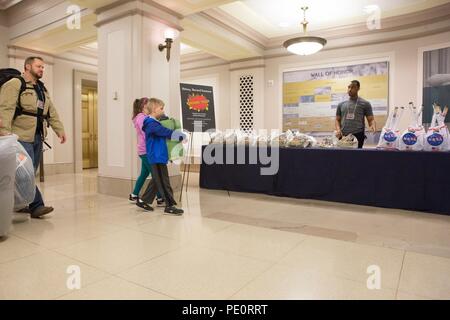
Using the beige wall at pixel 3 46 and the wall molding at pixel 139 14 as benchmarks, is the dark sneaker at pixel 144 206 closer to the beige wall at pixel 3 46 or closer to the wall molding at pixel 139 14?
the wall molding at pixel 139 14

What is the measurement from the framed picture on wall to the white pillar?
478 cm

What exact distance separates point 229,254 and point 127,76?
3289 mm

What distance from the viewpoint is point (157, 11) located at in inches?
182

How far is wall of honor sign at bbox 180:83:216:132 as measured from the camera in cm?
466

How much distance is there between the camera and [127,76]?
177 inches

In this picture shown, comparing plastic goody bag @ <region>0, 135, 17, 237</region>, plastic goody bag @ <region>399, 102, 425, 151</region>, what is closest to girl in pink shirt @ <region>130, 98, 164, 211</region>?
plastic goody bag @ <region>0, 135, 17, 237</region>

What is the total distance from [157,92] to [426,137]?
353 centimetres

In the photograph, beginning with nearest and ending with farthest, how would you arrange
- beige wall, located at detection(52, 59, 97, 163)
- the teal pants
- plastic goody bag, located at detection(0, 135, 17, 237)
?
plastic goody bag, located at detection(0, 135, 17, 237) → the teal pants → beige wall, located at detection(52, 59, 97, 163)

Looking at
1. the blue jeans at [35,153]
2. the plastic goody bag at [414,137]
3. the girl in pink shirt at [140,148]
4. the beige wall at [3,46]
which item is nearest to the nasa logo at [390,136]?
the plastic goody bag at [414,137]

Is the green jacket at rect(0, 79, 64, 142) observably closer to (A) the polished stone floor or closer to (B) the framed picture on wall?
(A) the polished stone floor

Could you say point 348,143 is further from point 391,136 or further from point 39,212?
point 39,212

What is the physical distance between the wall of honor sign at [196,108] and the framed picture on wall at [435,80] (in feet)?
14.0

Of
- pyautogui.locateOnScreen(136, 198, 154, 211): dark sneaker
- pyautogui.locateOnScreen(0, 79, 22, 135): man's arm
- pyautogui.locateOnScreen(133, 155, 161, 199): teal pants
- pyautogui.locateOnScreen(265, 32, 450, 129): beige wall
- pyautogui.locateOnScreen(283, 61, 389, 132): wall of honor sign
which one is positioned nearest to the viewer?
pyautogui.locateOnScreen(0, 79, 22, 135): man's arm

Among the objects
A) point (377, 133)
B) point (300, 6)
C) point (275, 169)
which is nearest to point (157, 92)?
point (275, 169)
